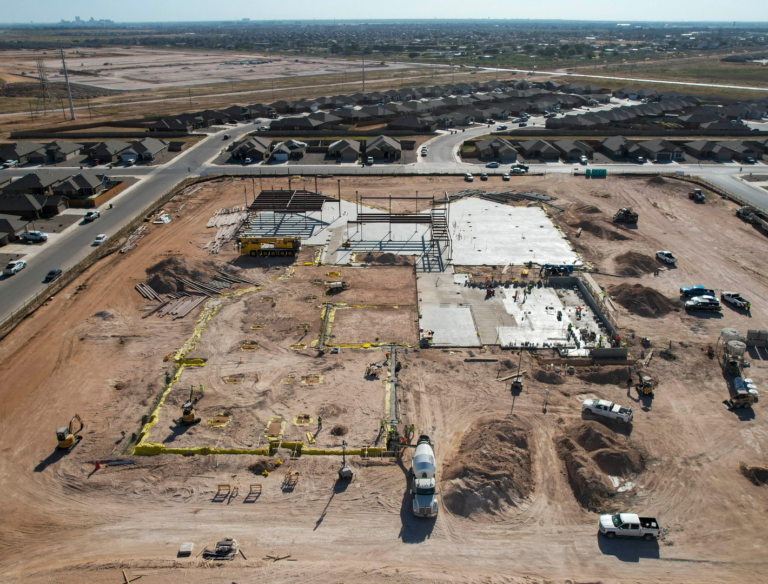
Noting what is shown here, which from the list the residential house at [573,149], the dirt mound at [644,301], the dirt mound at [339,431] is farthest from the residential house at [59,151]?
the dirt mound at [644,301]

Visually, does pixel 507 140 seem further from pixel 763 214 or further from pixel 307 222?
pixel 307 222

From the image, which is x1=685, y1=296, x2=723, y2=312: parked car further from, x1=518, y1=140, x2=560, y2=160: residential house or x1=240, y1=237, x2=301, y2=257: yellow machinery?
x1=518, y1=140, x2=560, y2=160: residential house

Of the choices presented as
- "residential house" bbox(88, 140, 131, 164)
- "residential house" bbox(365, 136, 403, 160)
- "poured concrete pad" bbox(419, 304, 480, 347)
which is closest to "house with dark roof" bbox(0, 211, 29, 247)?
"residential house" bbox(88, 140, 131, 164)

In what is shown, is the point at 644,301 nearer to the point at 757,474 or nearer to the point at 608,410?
the point at 608,410

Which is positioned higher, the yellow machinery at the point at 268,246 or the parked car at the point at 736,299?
the yellow machinery at the point at 268,246

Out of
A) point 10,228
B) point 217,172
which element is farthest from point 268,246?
point 217,172

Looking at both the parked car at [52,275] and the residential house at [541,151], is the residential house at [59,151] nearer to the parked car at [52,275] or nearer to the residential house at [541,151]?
the parked car at [52,275]
